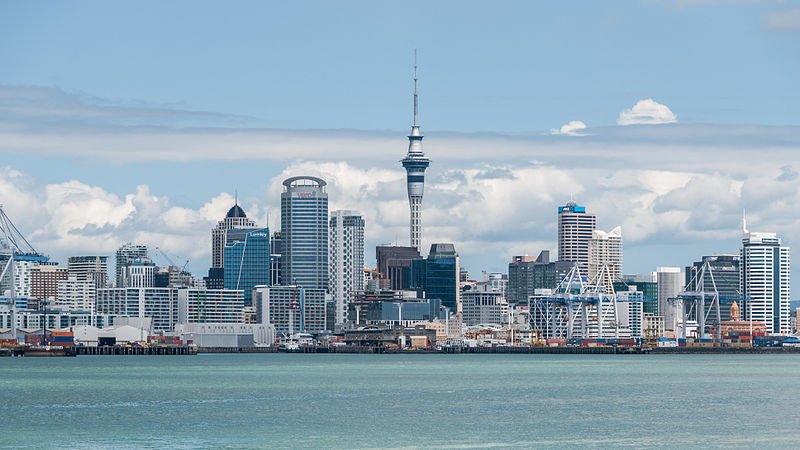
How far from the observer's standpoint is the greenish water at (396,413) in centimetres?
6319

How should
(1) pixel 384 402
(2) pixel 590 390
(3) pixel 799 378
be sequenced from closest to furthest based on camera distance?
(1) pixel 384 402 → (2) pixel 590 390 → (3) pixel 799 378

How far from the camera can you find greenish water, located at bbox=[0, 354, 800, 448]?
63.2m

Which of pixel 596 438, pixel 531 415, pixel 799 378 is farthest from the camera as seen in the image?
pixel 799 378

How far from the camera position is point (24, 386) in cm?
10694

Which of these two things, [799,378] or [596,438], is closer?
[596,438]

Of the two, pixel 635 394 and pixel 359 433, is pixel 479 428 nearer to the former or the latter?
pixel 359 433

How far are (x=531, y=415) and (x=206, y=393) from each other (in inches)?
1055

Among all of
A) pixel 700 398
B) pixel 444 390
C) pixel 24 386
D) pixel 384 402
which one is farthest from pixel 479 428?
pixel 24 386

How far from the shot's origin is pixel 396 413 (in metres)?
77.1

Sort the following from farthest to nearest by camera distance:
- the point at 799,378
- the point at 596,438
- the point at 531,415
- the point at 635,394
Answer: the point at 799,378, the point at 635,394, the point at 531,415, the point at 596,438

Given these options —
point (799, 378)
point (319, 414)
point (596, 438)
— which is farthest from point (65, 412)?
point (799, 378)

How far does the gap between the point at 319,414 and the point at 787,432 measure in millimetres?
22510

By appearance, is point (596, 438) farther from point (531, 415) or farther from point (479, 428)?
point (531, 415)

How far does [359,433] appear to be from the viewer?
6581 centimetres
